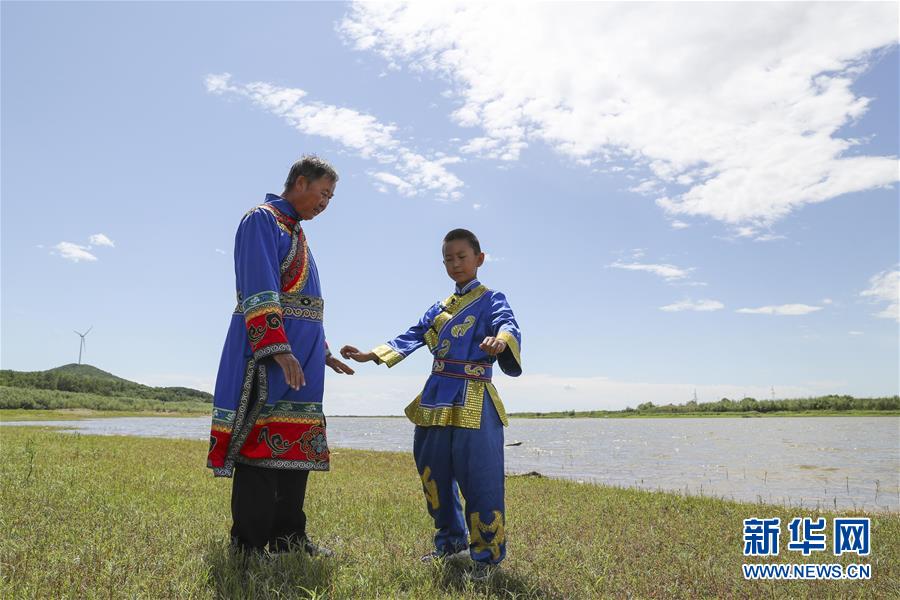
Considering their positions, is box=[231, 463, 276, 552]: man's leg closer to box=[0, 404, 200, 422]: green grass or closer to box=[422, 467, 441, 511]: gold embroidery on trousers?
box=[422, 467, 441, 511]: gold embroidery on trousers

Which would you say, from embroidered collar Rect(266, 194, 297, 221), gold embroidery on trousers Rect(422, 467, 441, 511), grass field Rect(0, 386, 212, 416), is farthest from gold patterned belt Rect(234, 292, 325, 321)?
grass field Rect(0, 386, 212, 416)

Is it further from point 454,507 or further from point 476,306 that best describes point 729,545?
point 476,306

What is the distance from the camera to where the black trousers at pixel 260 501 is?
359cm

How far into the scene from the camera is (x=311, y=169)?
3.87 metres

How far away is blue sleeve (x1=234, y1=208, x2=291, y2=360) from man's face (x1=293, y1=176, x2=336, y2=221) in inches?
10.1

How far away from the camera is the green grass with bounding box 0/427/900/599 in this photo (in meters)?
3.13

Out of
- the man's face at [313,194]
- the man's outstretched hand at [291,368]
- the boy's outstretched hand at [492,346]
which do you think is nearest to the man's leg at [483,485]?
the boy's outstretched hand at [492,346]

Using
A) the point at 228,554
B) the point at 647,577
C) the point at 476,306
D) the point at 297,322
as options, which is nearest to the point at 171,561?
the point at 228,554

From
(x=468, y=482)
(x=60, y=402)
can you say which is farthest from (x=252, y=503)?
(x=60, y=402)

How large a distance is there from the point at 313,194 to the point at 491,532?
2.38 metres

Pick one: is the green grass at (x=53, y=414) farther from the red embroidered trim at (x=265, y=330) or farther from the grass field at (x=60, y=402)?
the red embroidered trim at (x=265, y=330)

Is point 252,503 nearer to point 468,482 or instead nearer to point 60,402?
point 468,482

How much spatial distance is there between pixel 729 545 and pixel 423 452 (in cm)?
302

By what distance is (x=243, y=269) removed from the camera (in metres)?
3.54
